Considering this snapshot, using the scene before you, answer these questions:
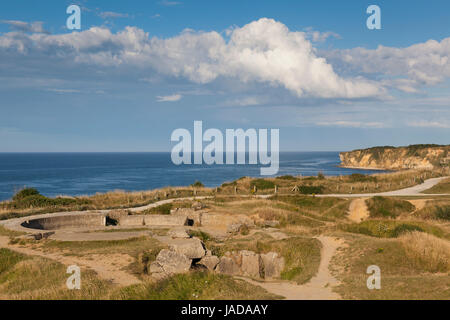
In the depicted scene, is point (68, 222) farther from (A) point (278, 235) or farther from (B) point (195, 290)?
(B) point (195, 290)

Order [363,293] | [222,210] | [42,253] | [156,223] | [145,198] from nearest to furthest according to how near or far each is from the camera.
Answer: [363,293] → [42,253] → [156,223] → [222,210] → [145,198]

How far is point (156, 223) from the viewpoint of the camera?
102 ft

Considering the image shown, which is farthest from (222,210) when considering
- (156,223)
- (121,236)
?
(121,236)

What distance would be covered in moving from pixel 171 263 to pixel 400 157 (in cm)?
14215

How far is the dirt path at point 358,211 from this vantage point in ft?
121

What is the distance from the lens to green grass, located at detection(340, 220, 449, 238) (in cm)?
2411

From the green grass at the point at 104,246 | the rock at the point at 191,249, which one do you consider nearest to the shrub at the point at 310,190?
the green grass at the point at 104,246

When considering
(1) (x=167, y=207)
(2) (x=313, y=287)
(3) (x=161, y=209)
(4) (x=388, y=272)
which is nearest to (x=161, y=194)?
(1) (x=167, y=207)

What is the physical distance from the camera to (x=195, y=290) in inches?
481

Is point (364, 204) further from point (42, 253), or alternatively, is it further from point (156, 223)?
point (42, 253)

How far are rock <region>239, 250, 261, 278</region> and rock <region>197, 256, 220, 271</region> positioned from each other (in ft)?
5.41

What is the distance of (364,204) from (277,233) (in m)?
17.5
